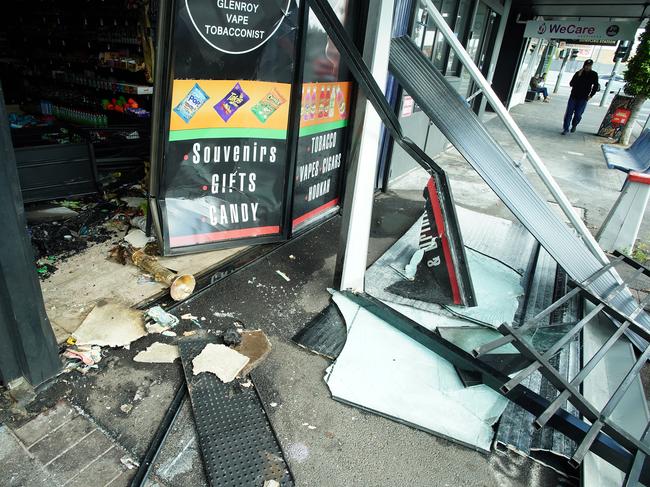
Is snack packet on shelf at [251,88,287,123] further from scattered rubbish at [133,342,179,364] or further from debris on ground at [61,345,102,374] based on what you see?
debris on ground at [61,345,102,374]

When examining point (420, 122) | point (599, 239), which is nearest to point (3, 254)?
point (599, 239)

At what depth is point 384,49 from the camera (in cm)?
262

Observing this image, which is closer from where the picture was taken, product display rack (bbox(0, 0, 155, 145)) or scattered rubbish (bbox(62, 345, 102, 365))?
scattered rubbish (bbox(62, 345, 102, 365))

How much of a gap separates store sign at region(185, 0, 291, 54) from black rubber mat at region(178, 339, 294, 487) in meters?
2.24

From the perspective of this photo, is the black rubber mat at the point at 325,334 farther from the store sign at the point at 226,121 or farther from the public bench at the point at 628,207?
the public bench at the point at 628,207

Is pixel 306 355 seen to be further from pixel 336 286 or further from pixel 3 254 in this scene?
pixel 3 254

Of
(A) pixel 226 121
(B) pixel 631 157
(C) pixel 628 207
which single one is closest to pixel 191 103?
(A) pixel 226 121

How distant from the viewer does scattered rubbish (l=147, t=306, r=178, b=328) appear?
8.84ft

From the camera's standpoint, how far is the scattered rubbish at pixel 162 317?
8.84 ft

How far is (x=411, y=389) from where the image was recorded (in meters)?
2.39


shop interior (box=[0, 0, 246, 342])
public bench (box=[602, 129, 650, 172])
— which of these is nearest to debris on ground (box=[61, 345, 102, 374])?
shop interior (box=[0, 0, 246, 342])

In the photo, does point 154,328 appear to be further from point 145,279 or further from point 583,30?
point 583,30

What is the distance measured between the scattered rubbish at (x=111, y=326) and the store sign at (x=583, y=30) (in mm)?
12743

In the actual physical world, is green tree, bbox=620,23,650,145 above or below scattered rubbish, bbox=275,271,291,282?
above
